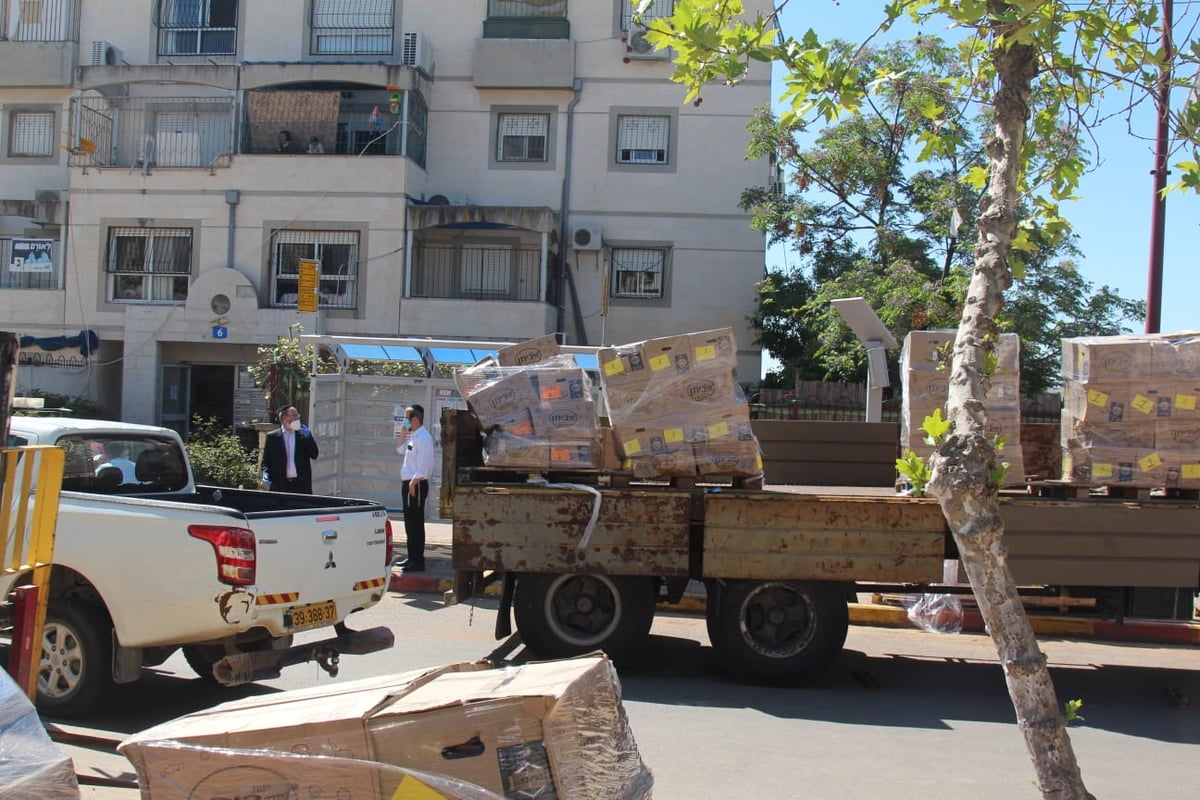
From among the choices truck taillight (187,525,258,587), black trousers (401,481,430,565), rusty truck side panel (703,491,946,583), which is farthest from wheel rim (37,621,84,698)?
black trousers (401,481,430,565)

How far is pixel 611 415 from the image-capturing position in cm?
765

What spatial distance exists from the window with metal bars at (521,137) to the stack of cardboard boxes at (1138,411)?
1666 cm

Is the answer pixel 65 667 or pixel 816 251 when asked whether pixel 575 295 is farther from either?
pixel 65 667

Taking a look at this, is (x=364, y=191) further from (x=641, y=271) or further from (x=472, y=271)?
(x=641, y=271)

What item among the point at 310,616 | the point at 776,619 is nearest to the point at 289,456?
the point at 310,616

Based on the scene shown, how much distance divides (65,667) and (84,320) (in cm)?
1877

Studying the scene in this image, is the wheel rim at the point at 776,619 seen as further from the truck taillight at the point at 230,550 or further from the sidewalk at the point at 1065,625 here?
the truck taillight at the point at 230,550

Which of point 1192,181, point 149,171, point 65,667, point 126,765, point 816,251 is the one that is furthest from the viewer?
point 149,171

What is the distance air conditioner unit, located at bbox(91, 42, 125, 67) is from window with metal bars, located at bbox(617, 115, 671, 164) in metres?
11.0

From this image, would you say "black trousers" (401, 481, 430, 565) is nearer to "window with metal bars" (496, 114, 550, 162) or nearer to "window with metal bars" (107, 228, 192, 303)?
A: "window with metal bars" (496, 114, 550, 162)

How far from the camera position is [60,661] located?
5.95 metres

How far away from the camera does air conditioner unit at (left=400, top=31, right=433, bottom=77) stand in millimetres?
21969

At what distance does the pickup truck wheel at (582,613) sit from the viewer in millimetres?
7539

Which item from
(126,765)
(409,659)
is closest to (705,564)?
(409,659)
